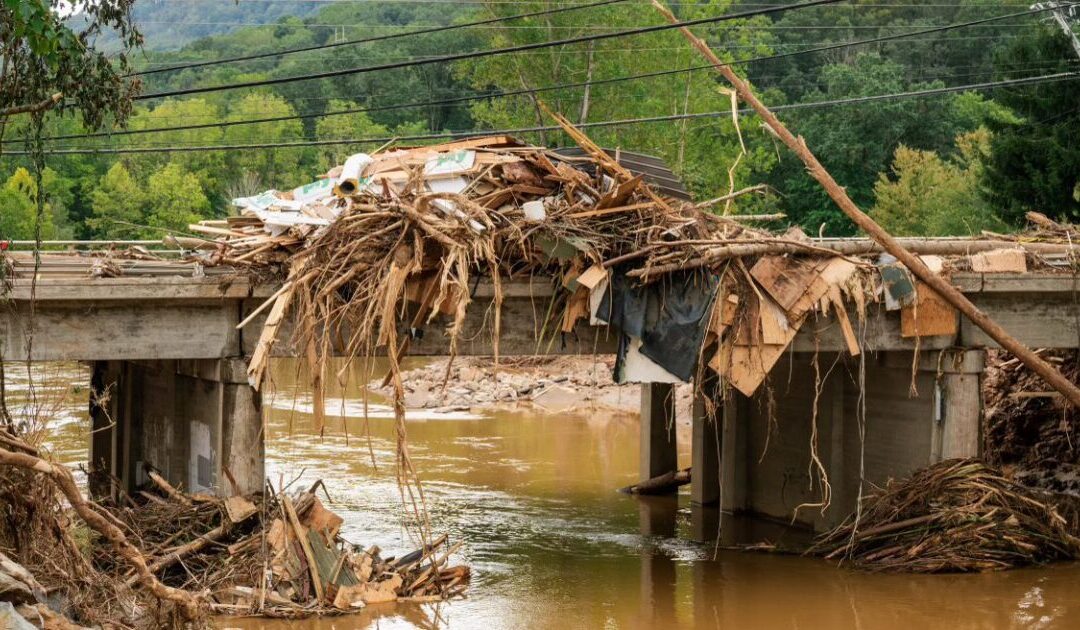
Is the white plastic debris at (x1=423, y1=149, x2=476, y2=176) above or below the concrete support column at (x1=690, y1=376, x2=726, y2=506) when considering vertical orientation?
above

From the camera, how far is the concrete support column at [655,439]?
77.8 feet

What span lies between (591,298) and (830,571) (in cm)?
492

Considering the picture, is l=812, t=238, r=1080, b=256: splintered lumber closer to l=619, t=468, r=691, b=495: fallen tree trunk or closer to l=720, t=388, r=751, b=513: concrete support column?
l=720, t=388, r=751, b=513: concrete support column

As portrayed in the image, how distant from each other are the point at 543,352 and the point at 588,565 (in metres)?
3.23

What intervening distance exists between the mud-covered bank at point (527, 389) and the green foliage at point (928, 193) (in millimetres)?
16258

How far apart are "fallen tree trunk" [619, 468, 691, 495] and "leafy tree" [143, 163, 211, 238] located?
40.8 meters

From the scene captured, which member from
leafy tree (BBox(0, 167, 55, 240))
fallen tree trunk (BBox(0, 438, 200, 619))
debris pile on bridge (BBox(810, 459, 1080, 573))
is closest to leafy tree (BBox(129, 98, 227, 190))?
leafy tree (BBox(0, 167, 55, 240))

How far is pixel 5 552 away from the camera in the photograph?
10.9 m

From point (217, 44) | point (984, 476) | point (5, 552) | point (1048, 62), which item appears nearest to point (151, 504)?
point (5, 552)

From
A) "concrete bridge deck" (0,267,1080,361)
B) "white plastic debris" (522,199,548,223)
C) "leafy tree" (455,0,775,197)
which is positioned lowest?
"concrete bridge deck" (0,267,1080,361)

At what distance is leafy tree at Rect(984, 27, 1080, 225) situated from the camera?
109ft

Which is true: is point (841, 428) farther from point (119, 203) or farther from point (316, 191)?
point (119, 203)

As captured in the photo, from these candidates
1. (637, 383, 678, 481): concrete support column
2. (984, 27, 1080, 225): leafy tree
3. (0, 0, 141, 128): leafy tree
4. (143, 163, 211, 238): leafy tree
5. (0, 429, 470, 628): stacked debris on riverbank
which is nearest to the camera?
(0, 429, 470, 628): stacked debris on riverbank

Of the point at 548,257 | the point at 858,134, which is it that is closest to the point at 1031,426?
the point at 548,257
